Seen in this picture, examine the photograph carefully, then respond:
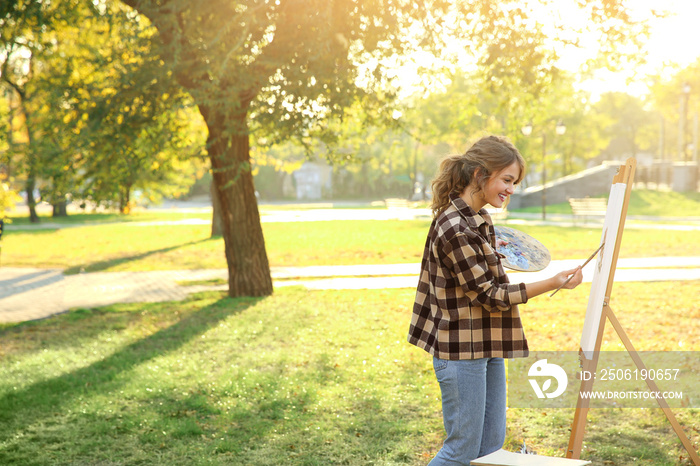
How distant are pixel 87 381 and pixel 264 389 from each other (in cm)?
177

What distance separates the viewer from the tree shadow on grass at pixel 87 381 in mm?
5574

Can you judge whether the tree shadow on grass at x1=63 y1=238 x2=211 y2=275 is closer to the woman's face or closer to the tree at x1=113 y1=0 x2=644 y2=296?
the tree at x1=113 y1=0 x2=644 y2=296

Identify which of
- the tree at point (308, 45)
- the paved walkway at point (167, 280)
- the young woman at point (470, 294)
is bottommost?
the paved walkway at point (167, 280)

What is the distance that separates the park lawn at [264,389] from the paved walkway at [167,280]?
1.18m

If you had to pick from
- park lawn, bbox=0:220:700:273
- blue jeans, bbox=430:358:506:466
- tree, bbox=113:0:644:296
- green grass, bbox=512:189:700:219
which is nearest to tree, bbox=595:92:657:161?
green grass, bbox=512:189:700:219

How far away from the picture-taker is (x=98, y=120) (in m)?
8.54

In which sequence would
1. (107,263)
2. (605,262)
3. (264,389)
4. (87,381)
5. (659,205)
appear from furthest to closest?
(659,205), (107,263), (87,381), (264,389), (605,262)

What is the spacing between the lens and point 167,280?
13.2 metres

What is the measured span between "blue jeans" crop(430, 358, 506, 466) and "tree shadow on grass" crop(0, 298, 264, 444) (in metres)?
3.72

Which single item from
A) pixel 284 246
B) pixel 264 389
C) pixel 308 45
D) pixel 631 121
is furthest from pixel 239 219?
pixel 631 121

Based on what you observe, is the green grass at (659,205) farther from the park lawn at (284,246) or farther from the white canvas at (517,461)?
the white canvas at (517,461)

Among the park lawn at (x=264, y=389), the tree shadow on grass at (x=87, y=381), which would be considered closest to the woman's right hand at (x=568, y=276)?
the park lawn at (x=264, y=389)

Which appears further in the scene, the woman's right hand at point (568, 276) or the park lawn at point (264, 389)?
the park lawn at point (264, 389)

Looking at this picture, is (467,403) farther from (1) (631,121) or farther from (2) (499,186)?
(1) (631,121)
